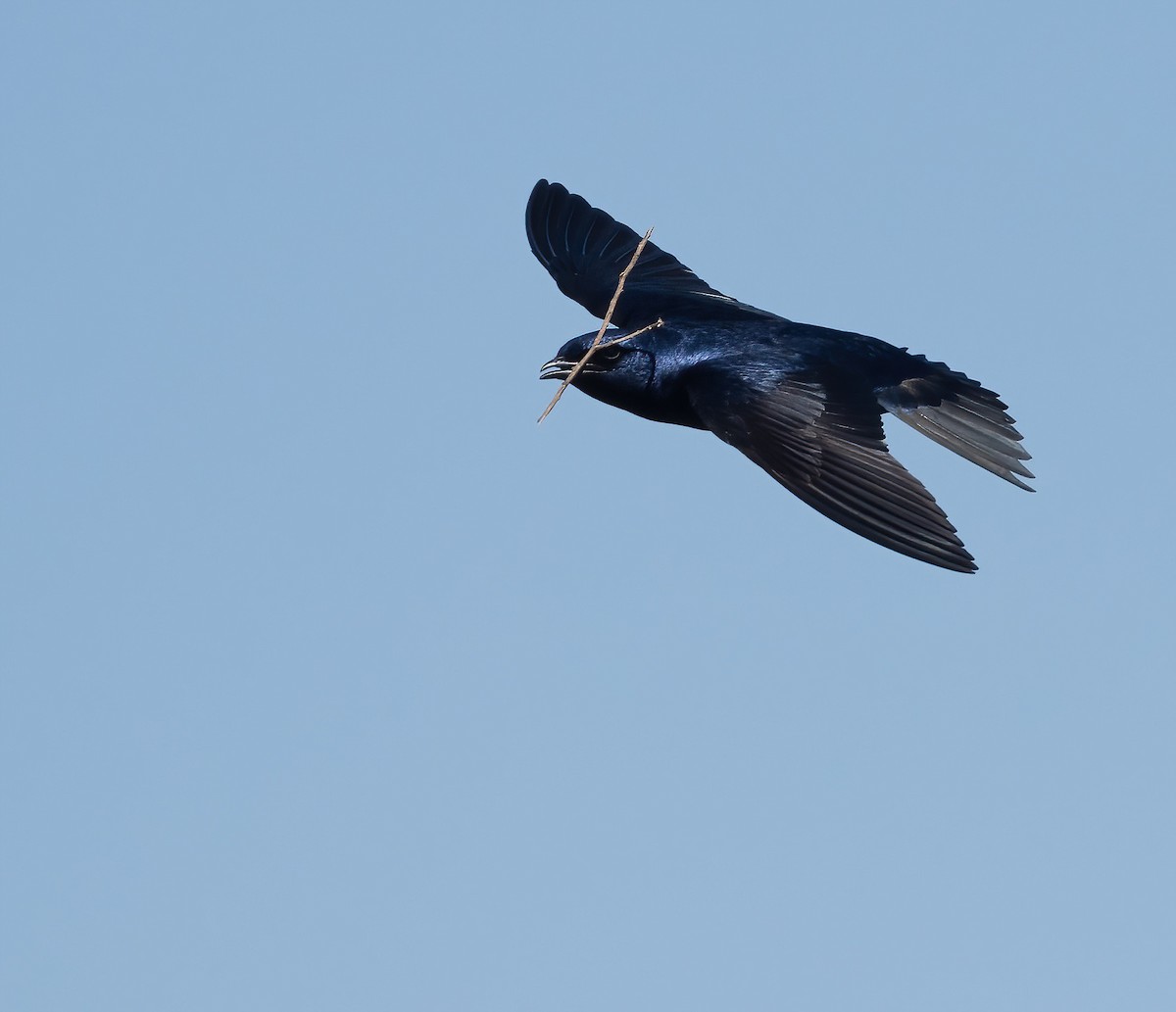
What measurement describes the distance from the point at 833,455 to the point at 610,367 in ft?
5.79

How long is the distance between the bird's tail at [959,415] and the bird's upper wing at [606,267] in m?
0.97

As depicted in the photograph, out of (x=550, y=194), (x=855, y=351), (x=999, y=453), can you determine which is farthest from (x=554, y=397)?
(x=550, y=194)

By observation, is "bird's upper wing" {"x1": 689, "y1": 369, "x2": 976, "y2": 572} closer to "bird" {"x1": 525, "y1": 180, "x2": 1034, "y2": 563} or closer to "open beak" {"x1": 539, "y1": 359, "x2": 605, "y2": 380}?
"bird" {"x1": 525, "y1": 180, "x2": 1034, "y2": 563}

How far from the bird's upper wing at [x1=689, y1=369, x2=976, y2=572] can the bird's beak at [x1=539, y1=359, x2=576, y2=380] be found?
2.54 feet

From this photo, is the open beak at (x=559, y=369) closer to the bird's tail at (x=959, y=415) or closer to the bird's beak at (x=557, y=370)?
the bird's beak at (x=557, y=370)

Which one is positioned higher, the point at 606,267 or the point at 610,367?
the point at 606,267

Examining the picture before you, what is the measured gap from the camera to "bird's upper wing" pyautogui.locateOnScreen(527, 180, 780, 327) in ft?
46.4

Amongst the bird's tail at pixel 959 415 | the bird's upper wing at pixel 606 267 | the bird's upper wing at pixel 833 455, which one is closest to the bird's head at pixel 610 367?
the bird's upper wing at pixel 833 455

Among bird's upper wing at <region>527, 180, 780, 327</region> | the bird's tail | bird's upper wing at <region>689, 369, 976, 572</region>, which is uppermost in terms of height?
bird's upper wing at <region>527, 180, 780, 327</region>

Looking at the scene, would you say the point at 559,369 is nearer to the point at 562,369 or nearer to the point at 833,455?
the point at 562,369

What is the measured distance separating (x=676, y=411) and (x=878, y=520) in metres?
2.14

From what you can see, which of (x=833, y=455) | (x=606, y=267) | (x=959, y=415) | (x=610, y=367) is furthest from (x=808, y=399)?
(x=606, y=267)

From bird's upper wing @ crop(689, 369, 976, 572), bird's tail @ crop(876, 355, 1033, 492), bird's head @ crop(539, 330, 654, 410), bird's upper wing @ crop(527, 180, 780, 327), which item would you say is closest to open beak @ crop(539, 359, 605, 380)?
bird's head @ crop(539, 330, 654, 410)

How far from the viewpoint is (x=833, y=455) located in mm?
11953
